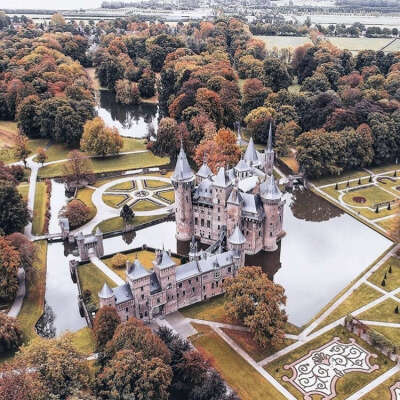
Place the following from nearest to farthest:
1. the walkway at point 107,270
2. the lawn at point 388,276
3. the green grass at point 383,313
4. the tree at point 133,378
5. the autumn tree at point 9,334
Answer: the tree at point 133,378 → the autumn tree at point 9,334 → the green grass at point 383,313 → the walkway at point 107,270 → the lawn at point 388,276

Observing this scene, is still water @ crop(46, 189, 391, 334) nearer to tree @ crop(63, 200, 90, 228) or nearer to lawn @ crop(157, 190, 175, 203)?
tree @ crop(63, 200, 90, 228)

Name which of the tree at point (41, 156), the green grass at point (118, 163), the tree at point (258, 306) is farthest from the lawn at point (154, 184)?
the tree at point (258, 306)

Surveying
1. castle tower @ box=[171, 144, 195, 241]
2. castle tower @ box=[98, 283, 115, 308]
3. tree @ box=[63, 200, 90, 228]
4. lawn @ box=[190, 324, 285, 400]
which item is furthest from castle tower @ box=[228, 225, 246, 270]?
tree @ box=[63, 200, 90, 228]

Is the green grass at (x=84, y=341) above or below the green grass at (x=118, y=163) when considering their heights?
below

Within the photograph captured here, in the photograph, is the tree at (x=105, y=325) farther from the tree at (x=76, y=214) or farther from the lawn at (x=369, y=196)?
Result: the lawn at (x=369, y=196)

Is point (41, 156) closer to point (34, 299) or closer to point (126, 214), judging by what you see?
point (126, 214)

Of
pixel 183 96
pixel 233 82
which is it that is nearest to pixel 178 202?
pixel 183 96
